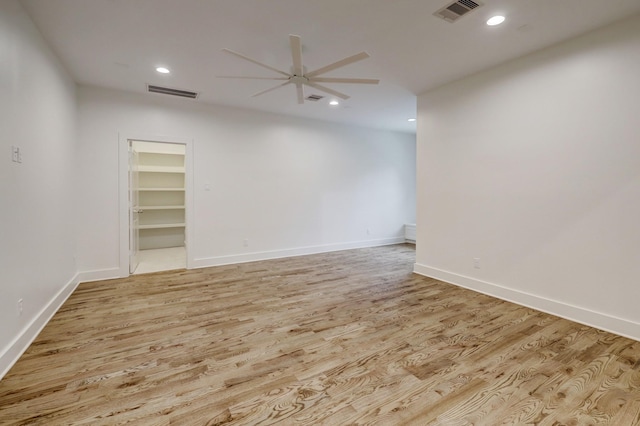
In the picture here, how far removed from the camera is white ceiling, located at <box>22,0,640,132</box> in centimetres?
239

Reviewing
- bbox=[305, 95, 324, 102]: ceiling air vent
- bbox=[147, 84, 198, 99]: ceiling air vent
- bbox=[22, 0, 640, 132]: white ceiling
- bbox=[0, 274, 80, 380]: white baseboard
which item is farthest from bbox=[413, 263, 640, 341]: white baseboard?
bbox=[147, 84, 198, 99]: ceiling air vent

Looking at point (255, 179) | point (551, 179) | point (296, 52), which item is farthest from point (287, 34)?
point (551, 179)

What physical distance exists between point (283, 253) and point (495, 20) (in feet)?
15.3

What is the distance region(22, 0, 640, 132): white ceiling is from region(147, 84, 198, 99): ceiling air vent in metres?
0.21

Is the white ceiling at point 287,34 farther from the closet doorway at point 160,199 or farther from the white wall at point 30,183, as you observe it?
the closet doorway at point 160,199

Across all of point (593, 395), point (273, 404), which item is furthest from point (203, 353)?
point (593, 395)

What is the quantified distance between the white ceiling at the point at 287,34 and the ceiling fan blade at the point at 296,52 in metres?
0.34

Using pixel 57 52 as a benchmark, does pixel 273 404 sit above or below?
below

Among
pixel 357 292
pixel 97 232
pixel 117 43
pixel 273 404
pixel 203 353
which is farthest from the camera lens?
pixel 97 232

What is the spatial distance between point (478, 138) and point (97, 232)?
18.2ft

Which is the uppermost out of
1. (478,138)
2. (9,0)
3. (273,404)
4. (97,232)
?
(9,0)

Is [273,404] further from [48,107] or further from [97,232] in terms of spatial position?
[97,232]

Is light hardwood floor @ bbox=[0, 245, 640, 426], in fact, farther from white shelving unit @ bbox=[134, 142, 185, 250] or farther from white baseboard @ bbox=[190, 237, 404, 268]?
white shelving unit @ bbox=[134, 142, 185, 250]

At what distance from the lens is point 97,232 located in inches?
165
